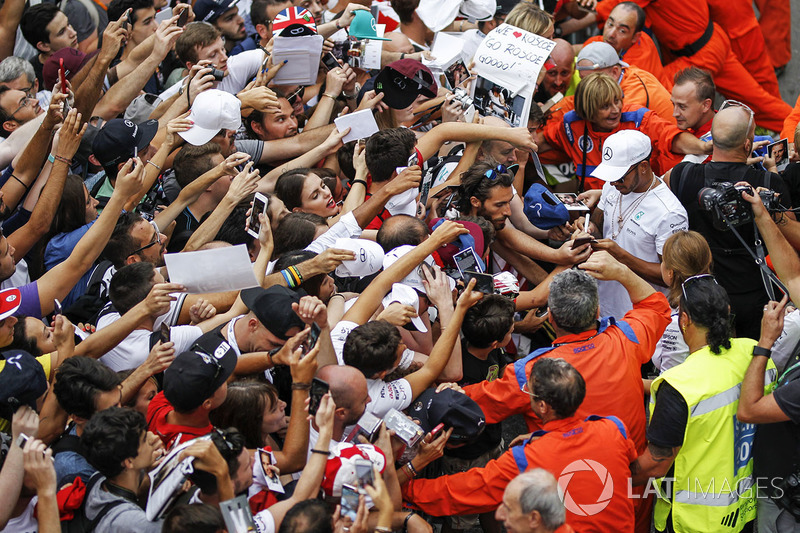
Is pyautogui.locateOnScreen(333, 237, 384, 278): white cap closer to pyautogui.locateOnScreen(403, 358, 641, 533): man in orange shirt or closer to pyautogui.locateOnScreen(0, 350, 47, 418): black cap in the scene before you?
pyautogui.locateOnScreen(403, 358, 641, 533): man in orange shirt

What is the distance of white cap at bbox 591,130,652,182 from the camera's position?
5.39 m

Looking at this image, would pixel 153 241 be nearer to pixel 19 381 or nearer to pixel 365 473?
pixel 19 381

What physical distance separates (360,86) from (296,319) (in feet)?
11.1

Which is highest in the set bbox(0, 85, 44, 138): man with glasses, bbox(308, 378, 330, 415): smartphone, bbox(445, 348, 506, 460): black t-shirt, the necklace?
bbox(0, 85, 44, 138): man with glasses

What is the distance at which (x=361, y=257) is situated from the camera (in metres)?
4.70

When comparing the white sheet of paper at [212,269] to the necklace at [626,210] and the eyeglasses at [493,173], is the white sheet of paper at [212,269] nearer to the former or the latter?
the eyeglasses at [493,173]

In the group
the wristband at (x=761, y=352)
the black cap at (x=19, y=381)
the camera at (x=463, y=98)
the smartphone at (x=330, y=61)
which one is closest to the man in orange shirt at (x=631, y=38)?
the camera at (x=463, y=98)

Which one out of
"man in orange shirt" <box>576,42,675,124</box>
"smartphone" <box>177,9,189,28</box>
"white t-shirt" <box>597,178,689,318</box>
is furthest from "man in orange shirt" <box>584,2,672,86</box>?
"smartphone" <box>177,9,189,28</box>

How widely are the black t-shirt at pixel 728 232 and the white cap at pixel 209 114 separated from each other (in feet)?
10.2

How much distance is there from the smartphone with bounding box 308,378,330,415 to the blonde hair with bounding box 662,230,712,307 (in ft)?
6.78

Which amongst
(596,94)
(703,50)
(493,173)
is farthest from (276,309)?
(703,50)

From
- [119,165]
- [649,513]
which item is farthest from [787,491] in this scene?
[119,165]

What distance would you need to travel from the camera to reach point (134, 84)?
243 inches

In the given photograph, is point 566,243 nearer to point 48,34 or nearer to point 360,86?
point 360,86
